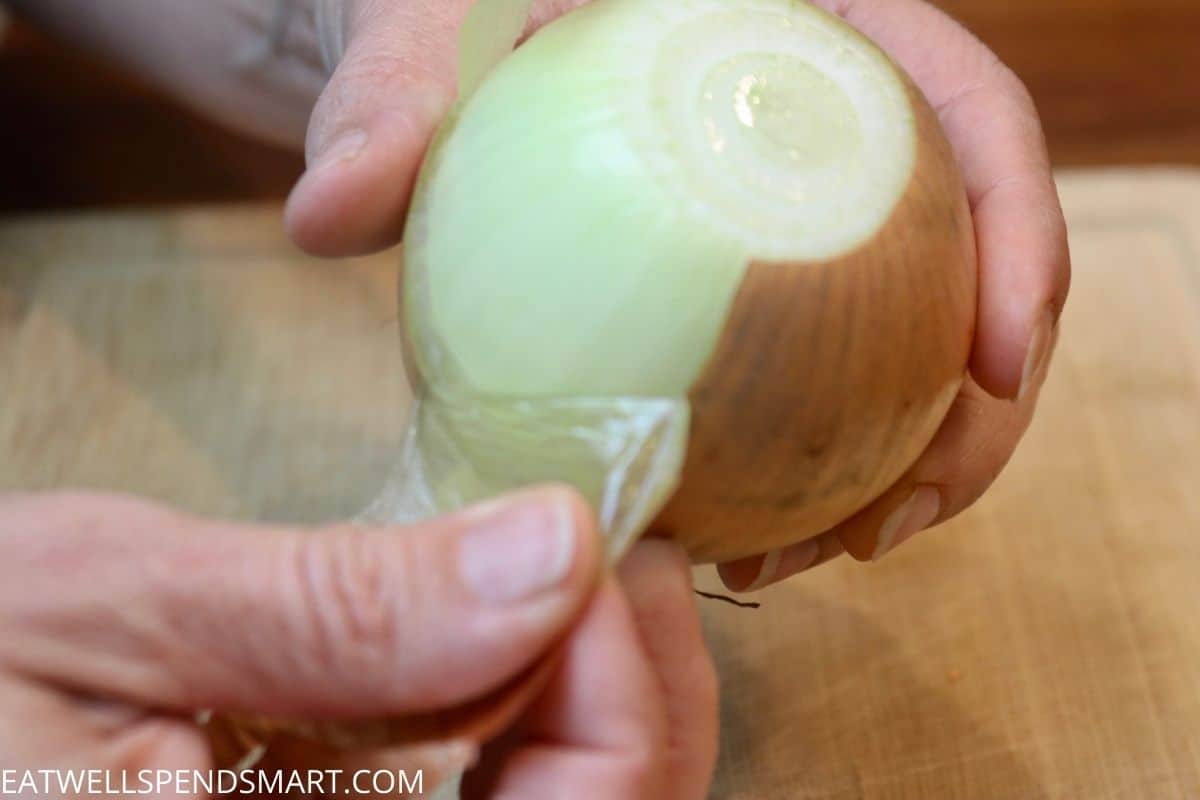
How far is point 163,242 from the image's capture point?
56.1 inches

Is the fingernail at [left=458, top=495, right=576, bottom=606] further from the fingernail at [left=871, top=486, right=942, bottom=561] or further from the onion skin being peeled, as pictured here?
the fingernail at [left=871, top=486, right=942, bottom=561]

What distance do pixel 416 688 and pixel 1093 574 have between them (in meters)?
0.83

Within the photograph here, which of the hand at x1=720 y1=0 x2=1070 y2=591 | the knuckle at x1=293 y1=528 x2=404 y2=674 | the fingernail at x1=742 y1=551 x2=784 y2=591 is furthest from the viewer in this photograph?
the fingernail at x1=742 y1=551 x2=784 y2=591

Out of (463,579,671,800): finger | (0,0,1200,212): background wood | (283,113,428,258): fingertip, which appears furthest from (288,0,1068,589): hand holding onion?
(0,0,1200,212): background wood

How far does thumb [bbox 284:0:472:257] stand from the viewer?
794 millimetres

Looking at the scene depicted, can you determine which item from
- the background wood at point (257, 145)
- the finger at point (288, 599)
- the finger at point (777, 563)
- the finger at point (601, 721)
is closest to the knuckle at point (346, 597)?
the finger at point (288, 599)

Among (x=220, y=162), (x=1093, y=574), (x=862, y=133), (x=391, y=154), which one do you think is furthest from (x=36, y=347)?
(x=1093, y=574)

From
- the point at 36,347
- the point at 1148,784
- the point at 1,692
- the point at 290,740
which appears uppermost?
the point at 1,692

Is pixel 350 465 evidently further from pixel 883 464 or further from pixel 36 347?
pixel 883 464

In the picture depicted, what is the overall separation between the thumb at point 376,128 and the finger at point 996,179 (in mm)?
432

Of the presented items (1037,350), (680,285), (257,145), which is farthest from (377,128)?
(257,145)

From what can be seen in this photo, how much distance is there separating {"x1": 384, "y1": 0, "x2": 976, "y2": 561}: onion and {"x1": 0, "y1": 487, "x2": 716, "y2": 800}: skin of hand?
92 millimetres

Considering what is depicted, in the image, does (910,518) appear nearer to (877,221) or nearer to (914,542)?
(914,542)

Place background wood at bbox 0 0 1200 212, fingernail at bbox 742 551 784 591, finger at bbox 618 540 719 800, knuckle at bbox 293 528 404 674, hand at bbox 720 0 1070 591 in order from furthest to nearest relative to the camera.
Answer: background wood at bbox 0 0 1200 212 → fingernail at bbox 742 551 784 591 → hand at bbox 720 0 1070 591 → finger at bbox 618 540 719 800 → knuckle at bbox 293 528 404 674
